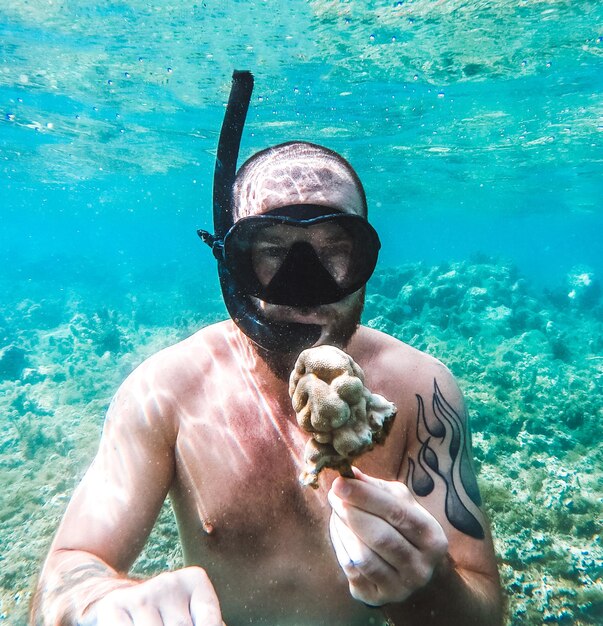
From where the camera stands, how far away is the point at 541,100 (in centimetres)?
1541

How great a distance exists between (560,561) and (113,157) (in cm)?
2916

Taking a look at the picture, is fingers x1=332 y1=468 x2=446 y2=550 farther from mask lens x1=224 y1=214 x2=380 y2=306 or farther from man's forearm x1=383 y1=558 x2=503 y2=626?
mask lens x1=224 y1=214 x2=380 y2=306

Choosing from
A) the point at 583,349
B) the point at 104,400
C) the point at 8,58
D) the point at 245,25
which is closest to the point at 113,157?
the point at 8,58

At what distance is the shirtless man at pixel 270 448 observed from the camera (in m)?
2.27

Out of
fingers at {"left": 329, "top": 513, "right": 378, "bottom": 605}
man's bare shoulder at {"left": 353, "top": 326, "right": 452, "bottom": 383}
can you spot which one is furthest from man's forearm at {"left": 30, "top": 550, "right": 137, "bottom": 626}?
man's bare shoulder at {"left": 353, "top": 326, "right": 452, "bottom": 383}

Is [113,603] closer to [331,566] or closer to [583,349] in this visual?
[331,566]

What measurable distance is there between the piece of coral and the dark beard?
3.03ft

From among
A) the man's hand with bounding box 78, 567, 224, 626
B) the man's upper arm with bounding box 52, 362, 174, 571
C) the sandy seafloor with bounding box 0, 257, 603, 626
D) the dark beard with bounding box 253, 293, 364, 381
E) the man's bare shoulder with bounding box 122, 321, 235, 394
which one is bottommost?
the sandy seafloor with bounding box 0, 257, 603, 626

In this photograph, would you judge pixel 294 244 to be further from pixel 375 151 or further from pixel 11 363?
pixel 375 151

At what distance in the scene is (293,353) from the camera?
2271mm

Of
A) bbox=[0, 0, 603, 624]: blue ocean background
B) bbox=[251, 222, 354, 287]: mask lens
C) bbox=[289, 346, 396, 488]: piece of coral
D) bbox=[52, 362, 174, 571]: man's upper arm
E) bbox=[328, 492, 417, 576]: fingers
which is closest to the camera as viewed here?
bbox=[289, 346, 396, 488]: piece of coral

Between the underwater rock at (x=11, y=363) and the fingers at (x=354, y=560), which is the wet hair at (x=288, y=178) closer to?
the fingers at (x=354, y=560)

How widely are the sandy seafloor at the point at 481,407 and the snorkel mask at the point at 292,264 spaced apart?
2.98 meters

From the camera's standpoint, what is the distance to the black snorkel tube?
2.29 metres
